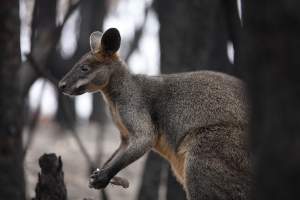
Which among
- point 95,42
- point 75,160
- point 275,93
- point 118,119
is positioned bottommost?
point 75,160

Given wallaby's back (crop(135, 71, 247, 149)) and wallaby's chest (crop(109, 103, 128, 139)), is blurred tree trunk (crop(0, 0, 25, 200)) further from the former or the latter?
wallaby's back (crop(135, 71, 247, 149))

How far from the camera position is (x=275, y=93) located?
2.62 metres

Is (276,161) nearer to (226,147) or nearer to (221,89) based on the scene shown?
(226,147)

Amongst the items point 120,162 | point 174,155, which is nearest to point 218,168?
point 174,155

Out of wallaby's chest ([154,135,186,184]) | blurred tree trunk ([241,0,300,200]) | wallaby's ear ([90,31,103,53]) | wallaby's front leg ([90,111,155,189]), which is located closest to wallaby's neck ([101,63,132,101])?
wallaby's ear ([90,31,103,53])

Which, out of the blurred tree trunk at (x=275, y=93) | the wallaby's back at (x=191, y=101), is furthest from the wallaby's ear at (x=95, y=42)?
the blurred tree trunk at (x=275, y=93)

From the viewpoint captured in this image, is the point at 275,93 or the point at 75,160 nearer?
the point at 275,93

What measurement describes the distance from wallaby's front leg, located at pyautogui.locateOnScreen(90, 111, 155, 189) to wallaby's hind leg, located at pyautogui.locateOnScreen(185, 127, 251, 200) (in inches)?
19.9

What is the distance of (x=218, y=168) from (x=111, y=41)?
68.5 inches

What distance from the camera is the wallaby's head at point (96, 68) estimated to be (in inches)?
245

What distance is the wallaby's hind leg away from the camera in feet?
17.5

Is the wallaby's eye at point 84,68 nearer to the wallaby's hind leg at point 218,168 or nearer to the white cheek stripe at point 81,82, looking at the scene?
the white cheek stripe at point 81,82

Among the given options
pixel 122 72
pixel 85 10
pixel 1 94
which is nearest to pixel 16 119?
pixel 1 94

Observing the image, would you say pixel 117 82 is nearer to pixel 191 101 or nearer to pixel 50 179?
pixel 191 101
